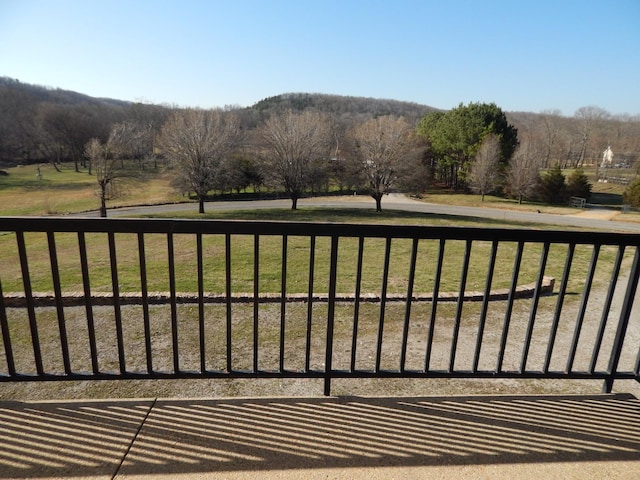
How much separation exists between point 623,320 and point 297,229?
1924mm

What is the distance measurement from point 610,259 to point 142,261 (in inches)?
463

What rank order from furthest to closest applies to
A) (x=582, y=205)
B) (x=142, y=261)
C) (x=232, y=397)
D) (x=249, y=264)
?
(x=582, y=205)
(x=249, y=264)
(x=232, y=397)
(x=142, y=261)

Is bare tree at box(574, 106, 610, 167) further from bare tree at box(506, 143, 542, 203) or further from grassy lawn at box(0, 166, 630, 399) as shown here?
grassy lawn at box(0, 166, 630, 399)

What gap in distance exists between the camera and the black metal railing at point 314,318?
1.88 m

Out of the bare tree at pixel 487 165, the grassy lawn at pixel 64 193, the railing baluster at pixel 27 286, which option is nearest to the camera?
the railing baluster at pixel 27 286

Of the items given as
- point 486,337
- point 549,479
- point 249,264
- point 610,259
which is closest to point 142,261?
point 549,479

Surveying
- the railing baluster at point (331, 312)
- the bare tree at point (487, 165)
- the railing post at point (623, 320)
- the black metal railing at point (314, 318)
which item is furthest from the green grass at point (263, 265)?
the bare tree at point (487, 165)

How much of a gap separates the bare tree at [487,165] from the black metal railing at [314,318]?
28754mm

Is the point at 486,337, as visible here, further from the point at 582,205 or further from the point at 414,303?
the point at 582,205

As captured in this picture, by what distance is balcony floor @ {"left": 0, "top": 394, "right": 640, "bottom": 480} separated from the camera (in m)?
1.58

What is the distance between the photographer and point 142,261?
73.4 inches

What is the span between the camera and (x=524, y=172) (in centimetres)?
3369

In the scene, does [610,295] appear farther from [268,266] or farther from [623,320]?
[268,266]

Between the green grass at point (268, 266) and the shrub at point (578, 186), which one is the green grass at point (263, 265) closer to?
the green grass at point (268, 266)
